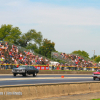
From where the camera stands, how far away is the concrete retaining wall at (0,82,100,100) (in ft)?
31.3

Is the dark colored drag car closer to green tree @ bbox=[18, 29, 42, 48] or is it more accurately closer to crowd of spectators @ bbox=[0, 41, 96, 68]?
crowd of spectators @ bbox=[0, 41, 96, 68]

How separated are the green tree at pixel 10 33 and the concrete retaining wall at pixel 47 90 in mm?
90159

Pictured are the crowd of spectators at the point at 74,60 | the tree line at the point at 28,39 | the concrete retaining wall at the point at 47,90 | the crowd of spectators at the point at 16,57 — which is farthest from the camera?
the tree line at the point at 28,39

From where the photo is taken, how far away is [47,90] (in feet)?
36.8

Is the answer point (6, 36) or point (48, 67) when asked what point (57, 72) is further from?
point (6, 36)

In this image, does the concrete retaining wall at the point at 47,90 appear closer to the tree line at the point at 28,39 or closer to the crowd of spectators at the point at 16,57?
the crowd of spectators at the point at 16,57

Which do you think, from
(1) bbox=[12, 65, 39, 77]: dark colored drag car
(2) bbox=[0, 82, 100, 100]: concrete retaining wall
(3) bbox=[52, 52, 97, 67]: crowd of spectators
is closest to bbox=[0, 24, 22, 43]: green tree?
(3) bbox=[52, 52, 97, 67]: crowd of spectators

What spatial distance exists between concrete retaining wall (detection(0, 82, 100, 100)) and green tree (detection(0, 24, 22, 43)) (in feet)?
296

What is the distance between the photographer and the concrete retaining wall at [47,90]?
955 centimetres

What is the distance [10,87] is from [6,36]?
96785mm

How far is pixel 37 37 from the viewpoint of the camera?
369 feet

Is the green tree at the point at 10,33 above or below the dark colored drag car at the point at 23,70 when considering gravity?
above

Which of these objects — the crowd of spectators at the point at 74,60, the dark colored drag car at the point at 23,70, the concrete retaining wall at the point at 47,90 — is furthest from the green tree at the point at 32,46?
the concrete retaining wall at the point at 47,90

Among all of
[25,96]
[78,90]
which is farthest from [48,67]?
[25,96]
